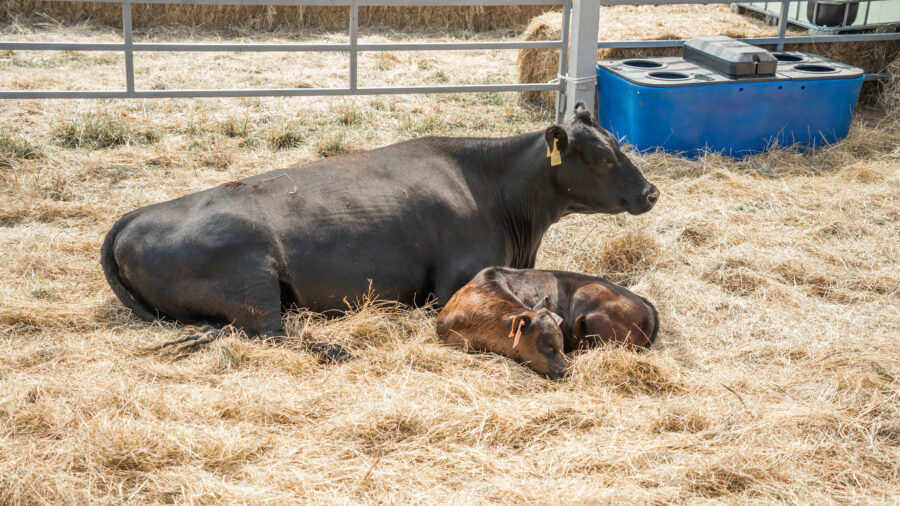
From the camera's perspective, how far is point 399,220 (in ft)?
19.2

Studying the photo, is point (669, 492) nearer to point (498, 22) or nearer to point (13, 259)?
point (13, 259)

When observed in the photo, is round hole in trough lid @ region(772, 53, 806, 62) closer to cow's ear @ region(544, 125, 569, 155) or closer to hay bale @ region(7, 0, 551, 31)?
cow's ear @ region(544, 125, 569, 155)

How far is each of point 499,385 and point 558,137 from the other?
77.5 inches

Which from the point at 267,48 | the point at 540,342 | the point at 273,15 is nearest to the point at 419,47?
the point at 267,48

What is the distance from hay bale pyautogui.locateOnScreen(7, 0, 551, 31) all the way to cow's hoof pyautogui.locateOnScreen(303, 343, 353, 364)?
36.8ft

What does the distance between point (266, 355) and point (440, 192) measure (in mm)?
1656

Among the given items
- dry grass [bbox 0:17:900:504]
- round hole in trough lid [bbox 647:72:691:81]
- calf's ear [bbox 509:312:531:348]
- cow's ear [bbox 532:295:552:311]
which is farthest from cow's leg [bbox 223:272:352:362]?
round hole in trough lid [bbox 647:72:691:81]

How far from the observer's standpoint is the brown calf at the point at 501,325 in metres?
4.98

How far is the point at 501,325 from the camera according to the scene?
5129mm

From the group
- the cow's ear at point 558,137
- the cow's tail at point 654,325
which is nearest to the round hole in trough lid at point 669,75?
the cow's ear at point 558,137

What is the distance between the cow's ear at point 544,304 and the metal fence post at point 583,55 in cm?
424

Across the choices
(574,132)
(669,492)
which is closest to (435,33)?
(574,132)

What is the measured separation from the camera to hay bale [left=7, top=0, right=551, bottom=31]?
15094 mm

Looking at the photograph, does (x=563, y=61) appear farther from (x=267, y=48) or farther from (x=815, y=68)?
(x=267, y=48)
